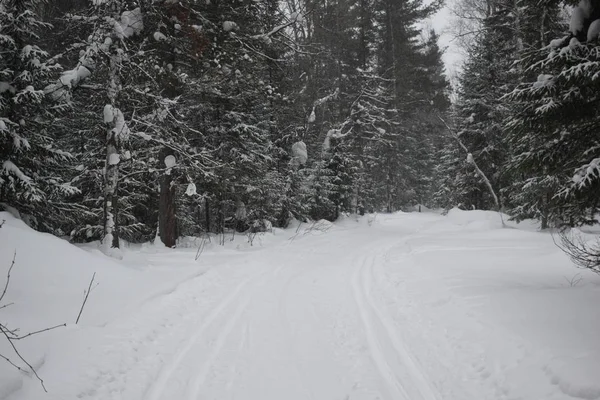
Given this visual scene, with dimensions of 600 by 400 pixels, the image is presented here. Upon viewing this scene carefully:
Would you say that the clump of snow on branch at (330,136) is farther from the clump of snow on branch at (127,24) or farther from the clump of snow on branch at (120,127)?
the clump of snow on branch at (120,127)

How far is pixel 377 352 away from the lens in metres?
4.43

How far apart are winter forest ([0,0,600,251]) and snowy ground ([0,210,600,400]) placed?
1918 mm

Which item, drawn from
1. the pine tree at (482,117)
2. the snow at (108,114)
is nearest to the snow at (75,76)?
the snow at (108,114)

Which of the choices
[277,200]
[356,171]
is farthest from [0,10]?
[356,171]

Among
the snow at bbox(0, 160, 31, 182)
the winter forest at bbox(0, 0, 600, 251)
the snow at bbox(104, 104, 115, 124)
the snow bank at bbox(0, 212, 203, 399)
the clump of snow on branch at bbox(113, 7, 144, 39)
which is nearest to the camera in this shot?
the snow bank at bbox(0, 212, 203, 399)

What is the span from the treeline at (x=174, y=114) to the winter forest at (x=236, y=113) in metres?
0.07

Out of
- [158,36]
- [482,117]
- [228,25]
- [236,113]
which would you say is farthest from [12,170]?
[482,117]

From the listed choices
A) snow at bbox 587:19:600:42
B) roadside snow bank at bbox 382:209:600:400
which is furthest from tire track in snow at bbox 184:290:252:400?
snow at bbox 587:19:600:42

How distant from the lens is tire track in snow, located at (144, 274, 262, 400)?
Result: 11.5 ft

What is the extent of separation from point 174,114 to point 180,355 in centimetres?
844

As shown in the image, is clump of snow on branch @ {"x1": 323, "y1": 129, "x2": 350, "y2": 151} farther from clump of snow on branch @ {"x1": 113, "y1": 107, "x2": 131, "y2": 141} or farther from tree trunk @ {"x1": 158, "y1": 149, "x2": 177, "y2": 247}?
clump of snow on branch @ {"x1": 113, "y1": 107, "x2": 131, "y2": 141}

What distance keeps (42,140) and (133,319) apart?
6.98 metres

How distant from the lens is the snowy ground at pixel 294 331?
11.6 ft

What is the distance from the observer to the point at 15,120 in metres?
8.65
